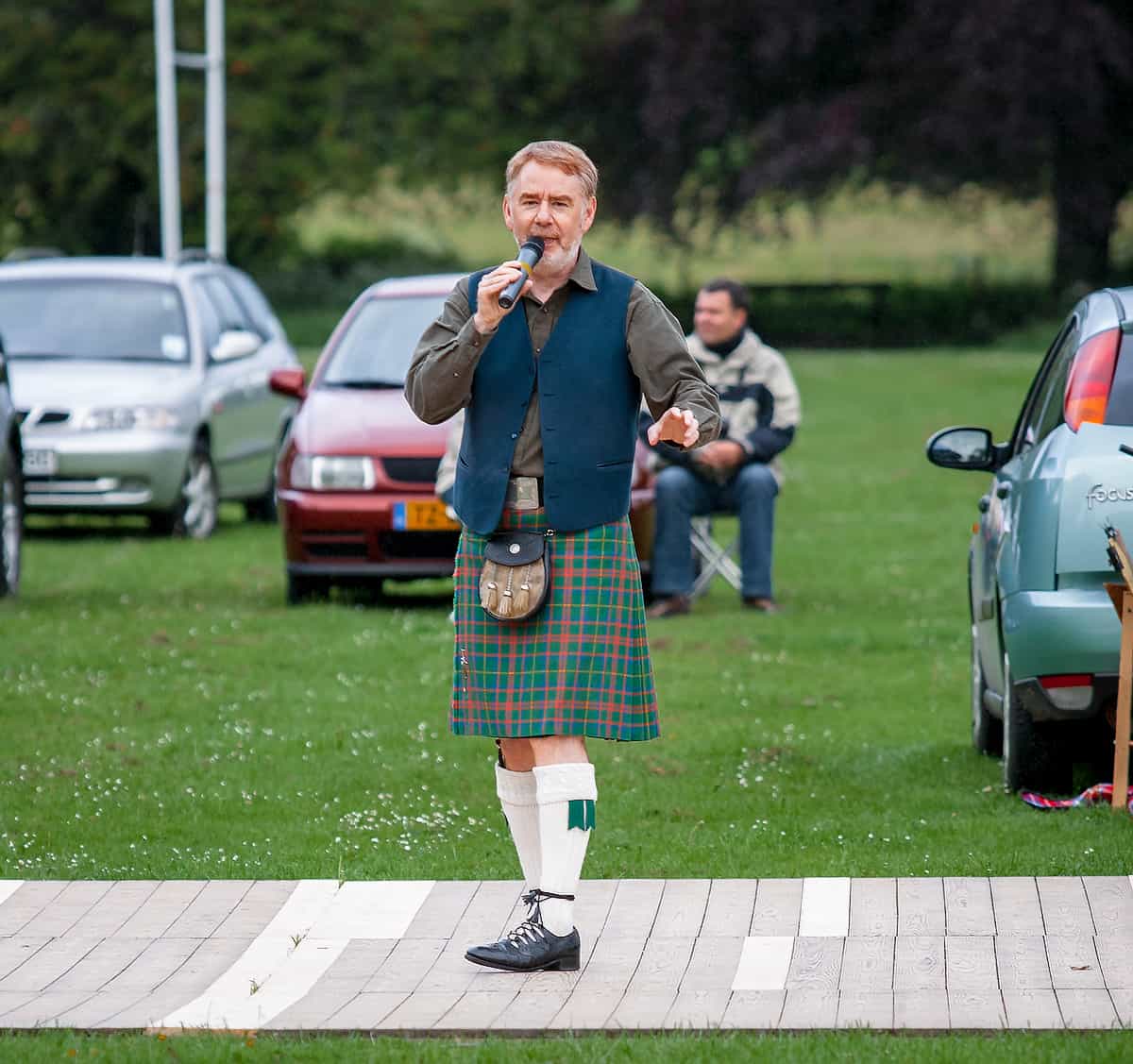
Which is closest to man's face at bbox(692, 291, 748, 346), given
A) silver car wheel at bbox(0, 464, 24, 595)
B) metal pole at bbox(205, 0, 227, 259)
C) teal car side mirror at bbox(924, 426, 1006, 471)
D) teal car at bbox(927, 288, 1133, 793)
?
silver car wheel at bbox(0, 464, 24, 595)

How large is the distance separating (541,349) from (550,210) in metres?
0.33

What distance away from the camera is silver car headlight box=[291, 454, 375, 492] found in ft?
43.4

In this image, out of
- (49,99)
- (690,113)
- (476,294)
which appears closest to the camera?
(476,294)

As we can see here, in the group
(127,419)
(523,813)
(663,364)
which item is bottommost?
(127,419)

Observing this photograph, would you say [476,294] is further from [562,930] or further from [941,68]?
[941,68]

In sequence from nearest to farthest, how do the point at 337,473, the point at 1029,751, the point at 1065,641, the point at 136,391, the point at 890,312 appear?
1. the point at 1065,641
2. the point at 1029,751
3. the point at 337,473
4. the point at 136,391
5. the point at 890,312

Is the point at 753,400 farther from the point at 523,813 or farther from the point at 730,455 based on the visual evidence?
the point at 523,813

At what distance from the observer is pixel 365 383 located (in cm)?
1394

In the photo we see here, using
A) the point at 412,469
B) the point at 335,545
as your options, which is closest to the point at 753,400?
the point at 412,469

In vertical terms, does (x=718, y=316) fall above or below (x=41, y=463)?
above

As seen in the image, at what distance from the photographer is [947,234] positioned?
69125mm

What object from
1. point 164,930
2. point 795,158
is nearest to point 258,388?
point 164,930

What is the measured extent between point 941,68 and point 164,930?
37033mm

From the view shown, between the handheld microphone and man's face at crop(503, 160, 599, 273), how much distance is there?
1.2 inches
